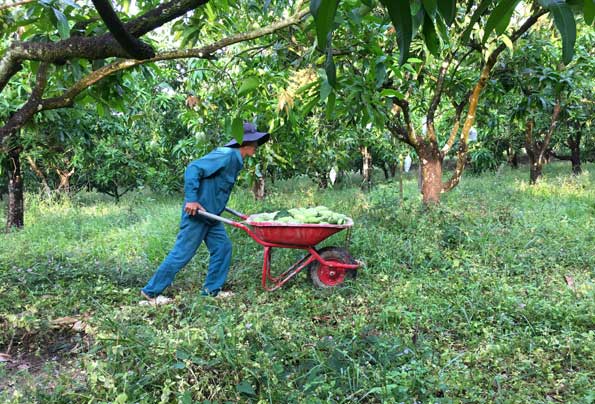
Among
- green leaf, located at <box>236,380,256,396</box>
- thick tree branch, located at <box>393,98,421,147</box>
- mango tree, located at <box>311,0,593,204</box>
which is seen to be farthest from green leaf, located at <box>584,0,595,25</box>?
thick tree branch, located at <box>393,98,421,147</box>

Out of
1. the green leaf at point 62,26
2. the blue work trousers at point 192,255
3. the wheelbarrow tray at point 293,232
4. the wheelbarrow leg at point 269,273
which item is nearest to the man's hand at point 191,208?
the blue work trousers at point 192,255

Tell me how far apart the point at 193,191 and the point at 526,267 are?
118 inches

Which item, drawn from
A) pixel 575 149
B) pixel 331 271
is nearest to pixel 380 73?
pixel 331 271

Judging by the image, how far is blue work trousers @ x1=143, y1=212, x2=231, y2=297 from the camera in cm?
361

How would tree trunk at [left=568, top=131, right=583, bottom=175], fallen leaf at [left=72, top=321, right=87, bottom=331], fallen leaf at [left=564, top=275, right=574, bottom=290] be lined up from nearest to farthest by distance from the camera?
fallen leaf at [left=72, top=321, right=87, bottom=331]
fallen leaf at [left=564, top=275, right=574, bottom=290]
tree trunk at [left=568, top=131, right=583, bottom=175]

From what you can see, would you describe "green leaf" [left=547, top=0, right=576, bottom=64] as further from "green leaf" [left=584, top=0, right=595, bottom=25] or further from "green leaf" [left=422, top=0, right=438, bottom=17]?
"green leaf" [left=422, top=0, right=438, bottom=17]

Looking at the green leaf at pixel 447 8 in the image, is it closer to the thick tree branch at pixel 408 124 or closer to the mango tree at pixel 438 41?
the mango tree at pixel 438 41

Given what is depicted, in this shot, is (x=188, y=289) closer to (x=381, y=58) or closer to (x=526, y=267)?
(x=381, y=58)

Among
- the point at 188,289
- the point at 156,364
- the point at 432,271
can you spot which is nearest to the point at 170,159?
the point at 188,289

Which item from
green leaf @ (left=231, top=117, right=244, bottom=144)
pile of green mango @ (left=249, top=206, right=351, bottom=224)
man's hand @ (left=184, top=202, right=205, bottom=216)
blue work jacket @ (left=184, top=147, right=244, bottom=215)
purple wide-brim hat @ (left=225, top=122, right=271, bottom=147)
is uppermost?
green leaf @ (left=231, top=117, right=244, bottom=144)

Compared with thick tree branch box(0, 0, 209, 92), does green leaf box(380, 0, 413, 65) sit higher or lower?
lower

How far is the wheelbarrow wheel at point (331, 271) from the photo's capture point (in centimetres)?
389

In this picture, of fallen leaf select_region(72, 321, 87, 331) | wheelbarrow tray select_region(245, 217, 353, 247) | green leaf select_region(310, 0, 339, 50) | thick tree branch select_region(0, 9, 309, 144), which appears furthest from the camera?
wheelbarrow tray select_region(245, 217, 353, 247)

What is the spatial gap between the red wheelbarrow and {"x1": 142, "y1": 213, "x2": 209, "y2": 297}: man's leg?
0.16 meters
